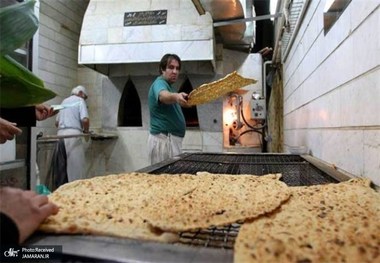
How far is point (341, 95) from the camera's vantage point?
125cm

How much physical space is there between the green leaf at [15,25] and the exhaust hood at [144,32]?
2654 millimetres

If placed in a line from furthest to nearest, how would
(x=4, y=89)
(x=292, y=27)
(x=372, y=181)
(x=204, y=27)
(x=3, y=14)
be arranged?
1. (x=204, y=27)
2. (x=292, y=27)
3. (x=372, y=181)
4. (x=4, y=89)
5. (x=3, y=14)

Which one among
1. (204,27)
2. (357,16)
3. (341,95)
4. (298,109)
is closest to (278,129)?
(298,109)

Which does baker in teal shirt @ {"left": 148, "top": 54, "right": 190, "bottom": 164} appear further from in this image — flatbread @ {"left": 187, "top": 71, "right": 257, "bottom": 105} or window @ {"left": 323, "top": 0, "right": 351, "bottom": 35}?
window @ {"left": 323, "top": 0, "right": 351, "bottom": 35}

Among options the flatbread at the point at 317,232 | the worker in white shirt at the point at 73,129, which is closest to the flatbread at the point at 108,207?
the flatbread at the point at 317,232

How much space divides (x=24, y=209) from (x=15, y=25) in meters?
0.42

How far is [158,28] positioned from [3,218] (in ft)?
10.6

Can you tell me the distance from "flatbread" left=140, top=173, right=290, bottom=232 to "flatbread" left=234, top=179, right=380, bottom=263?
4 cm

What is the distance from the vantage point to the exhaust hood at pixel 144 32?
10.6ft

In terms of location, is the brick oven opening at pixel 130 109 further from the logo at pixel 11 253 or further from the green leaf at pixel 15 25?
the logo at pixel 11 253

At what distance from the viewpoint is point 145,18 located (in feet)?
11.3

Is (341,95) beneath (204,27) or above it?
beneath

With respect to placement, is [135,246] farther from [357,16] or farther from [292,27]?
[292,27]

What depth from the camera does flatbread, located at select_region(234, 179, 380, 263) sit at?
0.45 metres
